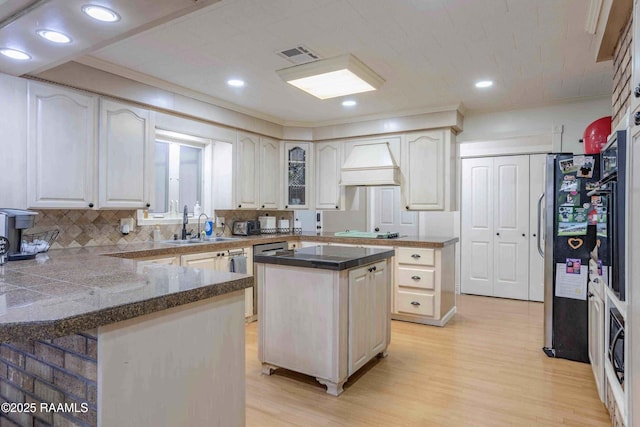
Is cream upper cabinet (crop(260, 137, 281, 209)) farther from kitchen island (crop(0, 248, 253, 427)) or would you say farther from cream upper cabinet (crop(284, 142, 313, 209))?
kitchen island (crop(0, 248, 253, 427))

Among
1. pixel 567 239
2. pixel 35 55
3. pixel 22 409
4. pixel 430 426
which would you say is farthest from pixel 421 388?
pixel 35 55

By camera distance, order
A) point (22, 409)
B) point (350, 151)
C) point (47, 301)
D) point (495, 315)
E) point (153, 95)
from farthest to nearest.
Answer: point (350, 151) → point (495, 315) → point (153, 95) → point (22, 409) → point (47, 301)

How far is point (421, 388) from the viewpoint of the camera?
2559 millimetres

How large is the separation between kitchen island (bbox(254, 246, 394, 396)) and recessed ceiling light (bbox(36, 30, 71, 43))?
5.60 ft

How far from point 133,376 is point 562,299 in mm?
3120

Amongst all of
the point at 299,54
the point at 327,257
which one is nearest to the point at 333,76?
the point at 299,54

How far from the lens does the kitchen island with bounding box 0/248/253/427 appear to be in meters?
1.14

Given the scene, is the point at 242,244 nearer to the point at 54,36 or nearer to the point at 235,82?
the point at 235,82

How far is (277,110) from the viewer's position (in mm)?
4594

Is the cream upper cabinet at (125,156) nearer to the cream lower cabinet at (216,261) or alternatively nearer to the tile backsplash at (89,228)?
the tile backsplash at (89,228)

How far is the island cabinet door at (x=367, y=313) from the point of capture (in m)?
2.59

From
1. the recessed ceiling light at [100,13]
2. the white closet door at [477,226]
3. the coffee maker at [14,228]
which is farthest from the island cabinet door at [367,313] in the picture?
the white closet door at [477,226]

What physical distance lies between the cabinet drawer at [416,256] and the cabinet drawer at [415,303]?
333 mm

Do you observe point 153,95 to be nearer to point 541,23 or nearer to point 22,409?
point 22,409
